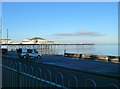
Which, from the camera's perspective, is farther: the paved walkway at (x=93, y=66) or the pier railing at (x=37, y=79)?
the paved walkway at (x=93, y=66)

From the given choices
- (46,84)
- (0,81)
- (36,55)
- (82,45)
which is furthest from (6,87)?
(82,45)

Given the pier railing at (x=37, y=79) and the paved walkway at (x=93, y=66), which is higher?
the pier railing at (x=37, y=79)

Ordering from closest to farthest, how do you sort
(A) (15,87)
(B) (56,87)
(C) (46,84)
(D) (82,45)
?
(B) (56,87) → (C) (46,84) → (A) (15,87) → (D) (82,45)

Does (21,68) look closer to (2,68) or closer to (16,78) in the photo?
(16,78)

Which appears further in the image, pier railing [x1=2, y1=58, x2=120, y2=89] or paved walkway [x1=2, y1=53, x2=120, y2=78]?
paved walkway [x1=2, y1=53, x2=120, y2=78]

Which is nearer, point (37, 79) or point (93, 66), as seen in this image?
point (37, 79)

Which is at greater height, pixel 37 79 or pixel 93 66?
pixel 37 79

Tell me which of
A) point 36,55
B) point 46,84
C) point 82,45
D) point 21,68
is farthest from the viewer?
point 82,45

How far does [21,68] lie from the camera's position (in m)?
7.66

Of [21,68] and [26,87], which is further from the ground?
[21,68]

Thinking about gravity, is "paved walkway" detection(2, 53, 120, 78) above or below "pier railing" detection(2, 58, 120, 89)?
below

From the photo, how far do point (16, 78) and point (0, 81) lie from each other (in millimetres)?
1368

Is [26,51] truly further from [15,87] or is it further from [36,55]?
[15,87]

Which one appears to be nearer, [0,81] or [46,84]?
[46,84]
